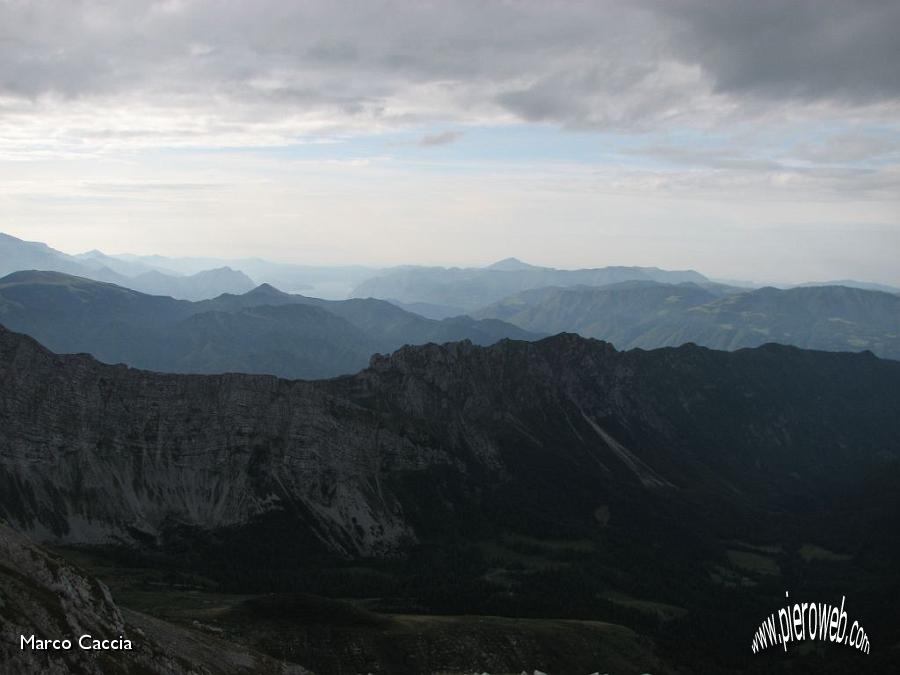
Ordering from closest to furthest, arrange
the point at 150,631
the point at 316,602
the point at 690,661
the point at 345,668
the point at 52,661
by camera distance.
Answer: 1. the point at 52,661
2. the point at 150,631
3. the point at 345,668
4. the point at 316,602
5. the point at 690,661

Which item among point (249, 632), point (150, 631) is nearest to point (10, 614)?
point (150, 631)

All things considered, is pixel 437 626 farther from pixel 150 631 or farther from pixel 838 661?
pixel 838 661

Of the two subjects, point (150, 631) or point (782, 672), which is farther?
point (782, 672)

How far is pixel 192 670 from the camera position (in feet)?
318

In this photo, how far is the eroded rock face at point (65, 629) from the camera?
3019 inches

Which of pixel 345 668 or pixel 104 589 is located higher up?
pixel 104 589

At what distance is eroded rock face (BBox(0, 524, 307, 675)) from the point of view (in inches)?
3019

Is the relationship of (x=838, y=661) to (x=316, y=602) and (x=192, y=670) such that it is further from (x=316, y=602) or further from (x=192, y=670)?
(x=192, y=670)

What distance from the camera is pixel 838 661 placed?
643 ft

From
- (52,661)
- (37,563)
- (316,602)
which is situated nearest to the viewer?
(52,661)

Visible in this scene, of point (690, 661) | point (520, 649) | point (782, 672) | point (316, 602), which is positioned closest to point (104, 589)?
point (316, 602)

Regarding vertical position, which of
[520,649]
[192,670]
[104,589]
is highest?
[104,589]

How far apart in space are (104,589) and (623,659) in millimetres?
113652

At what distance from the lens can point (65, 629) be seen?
Result: 83000 millimetres
